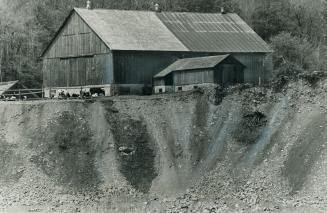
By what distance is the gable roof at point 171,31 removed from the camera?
226 feet

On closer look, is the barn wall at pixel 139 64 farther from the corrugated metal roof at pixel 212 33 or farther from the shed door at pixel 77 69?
the corrugated metal roof at pixel 212 33

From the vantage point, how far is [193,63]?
218 feet

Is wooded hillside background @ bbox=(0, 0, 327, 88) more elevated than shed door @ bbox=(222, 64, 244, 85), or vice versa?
wooded hillside background @ bbox=(0, 0, 327, 88)

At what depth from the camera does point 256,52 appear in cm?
7538

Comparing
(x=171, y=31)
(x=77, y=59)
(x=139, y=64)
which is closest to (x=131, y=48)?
(x=139, y=64)

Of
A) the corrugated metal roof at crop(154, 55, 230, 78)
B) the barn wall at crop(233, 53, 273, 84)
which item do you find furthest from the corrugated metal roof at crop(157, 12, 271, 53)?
the corrugated metal roof at crop(154, 55, 230, 78)

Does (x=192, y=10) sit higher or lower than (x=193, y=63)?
higher

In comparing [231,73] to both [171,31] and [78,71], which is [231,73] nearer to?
[171,31]

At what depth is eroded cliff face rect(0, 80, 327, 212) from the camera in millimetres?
45094

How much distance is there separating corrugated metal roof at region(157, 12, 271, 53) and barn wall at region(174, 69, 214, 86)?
5.99m

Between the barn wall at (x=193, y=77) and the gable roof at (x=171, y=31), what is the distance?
14.0ft

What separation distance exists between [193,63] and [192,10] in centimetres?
2609

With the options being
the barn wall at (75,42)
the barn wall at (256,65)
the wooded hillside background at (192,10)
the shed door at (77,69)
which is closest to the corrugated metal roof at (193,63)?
the barn wall at (75,42)

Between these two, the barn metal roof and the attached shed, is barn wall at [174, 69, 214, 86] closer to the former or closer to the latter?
the attached shed
